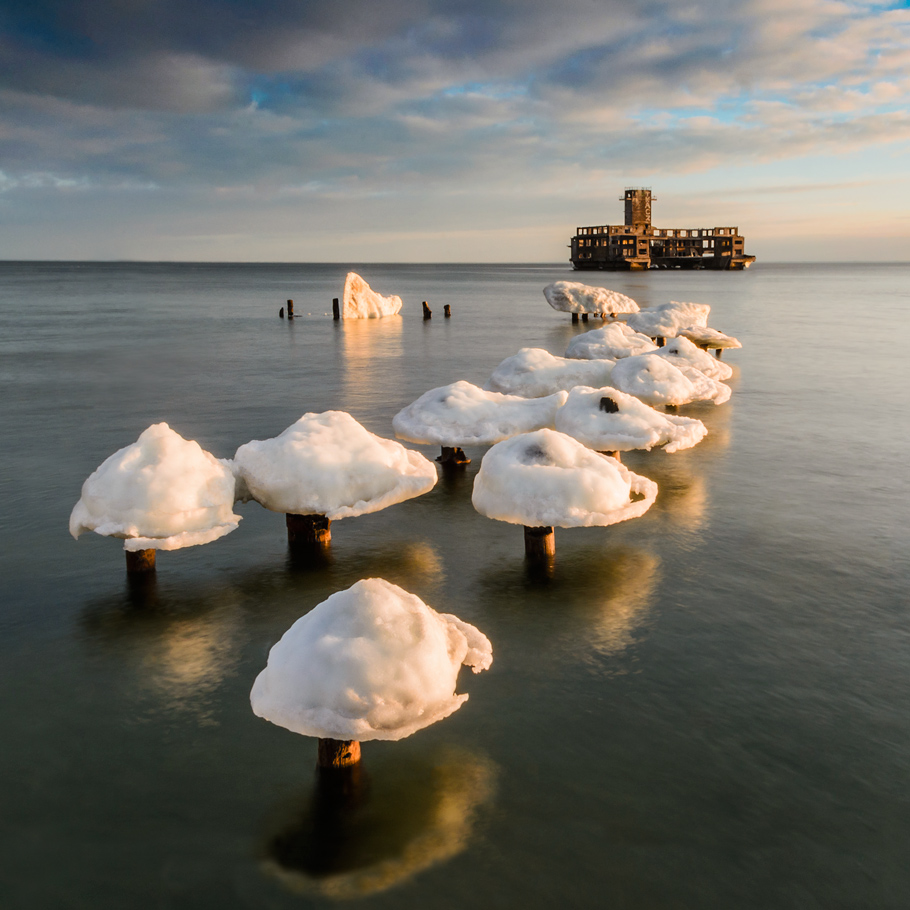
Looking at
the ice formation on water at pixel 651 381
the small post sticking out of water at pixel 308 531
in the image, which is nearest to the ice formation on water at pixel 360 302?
the ice formation on water at pixel 651 381

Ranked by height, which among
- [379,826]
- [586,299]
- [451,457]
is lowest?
[379,826]

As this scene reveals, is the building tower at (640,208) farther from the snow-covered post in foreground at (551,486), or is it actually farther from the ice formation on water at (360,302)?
the snow-covered post in foreground at (551,486)

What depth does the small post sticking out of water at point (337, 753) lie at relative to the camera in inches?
244

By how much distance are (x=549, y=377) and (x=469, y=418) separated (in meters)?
4.20

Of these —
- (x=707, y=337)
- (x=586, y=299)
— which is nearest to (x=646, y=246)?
(x=586, y=299)

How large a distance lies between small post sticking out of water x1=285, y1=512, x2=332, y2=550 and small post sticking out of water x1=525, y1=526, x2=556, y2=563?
2.72 m

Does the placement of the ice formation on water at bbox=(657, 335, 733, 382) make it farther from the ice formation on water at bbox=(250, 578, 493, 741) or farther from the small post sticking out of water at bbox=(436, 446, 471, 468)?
the ice formation on water at bbox=(250, 578, 493, 741)

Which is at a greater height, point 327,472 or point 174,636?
point 327,472

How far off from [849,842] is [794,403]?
18.1 metres

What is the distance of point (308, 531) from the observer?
10.9 meters

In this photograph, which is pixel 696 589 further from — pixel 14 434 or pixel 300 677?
pixel 14 434

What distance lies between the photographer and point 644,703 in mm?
7352

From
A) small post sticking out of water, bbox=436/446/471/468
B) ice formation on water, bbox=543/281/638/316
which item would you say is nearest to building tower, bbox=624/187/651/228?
ice formation on water, bbox=543/281/638/316

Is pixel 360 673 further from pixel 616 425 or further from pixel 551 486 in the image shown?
pixel 616 425
